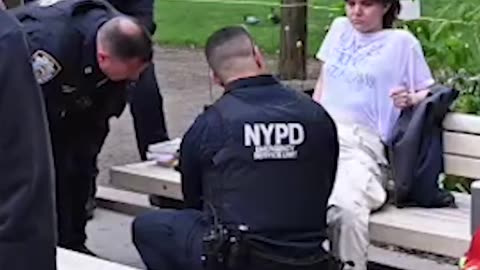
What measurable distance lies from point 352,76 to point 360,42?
16cm

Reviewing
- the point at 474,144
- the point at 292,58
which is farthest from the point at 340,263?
the point at 292,58

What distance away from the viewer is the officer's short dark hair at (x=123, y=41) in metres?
5.11

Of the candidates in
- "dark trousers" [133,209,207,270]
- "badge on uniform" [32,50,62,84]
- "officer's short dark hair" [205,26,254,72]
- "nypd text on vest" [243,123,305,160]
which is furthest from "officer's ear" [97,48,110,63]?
"nypd text on vest" [243,123,305,160]

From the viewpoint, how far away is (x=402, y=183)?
17.4ft

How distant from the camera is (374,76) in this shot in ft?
18.1

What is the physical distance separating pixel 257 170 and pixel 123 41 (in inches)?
36.4

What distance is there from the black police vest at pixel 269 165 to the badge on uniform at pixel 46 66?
0.91 meters

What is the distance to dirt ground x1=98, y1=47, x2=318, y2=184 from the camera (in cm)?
862

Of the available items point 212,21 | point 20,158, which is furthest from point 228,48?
point 212,21

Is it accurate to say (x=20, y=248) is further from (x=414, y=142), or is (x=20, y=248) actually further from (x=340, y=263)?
(x=414, y=142)

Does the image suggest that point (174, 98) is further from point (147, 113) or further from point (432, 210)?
point (432, 210)

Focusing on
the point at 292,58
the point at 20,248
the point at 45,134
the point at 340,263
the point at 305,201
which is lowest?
the point at 292,58

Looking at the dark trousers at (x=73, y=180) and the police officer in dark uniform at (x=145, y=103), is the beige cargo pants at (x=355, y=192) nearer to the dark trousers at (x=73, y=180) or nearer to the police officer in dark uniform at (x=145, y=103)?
the dark trousers at (x=73, y=180)

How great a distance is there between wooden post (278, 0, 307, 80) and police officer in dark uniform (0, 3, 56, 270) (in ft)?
26.9
